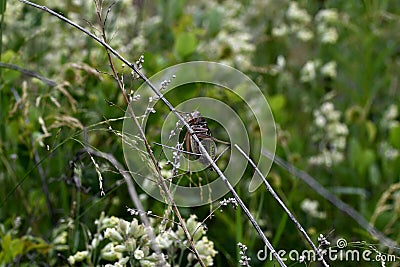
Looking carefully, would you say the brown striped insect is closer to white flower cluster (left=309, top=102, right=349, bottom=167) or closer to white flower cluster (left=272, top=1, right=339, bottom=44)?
white flower cluster (left=309, top=102, right=349, bottom=167)

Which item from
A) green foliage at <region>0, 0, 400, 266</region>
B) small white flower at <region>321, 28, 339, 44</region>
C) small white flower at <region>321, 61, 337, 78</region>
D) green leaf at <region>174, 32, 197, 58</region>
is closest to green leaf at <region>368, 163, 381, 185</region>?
green foliage at <region>0, 0, 400, 266</region>

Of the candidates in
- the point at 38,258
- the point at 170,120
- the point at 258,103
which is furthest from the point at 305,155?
the point at 38,258

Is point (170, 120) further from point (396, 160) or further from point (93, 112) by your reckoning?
point (396, 160)

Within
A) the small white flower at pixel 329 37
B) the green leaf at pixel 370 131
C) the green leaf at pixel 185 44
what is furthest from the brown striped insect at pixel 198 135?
the small white flower at pixel 329 37

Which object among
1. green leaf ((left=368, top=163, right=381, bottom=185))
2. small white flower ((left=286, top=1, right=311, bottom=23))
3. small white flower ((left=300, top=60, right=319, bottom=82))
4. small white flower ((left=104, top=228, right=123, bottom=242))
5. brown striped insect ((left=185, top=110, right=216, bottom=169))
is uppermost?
small white flower ((left=286, top=1, right=311, bottom=23))

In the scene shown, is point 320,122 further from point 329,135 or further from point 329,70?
point 329,70

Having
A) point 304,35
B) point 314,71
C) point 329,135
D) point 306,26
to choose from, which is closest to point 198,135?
point 329,135
